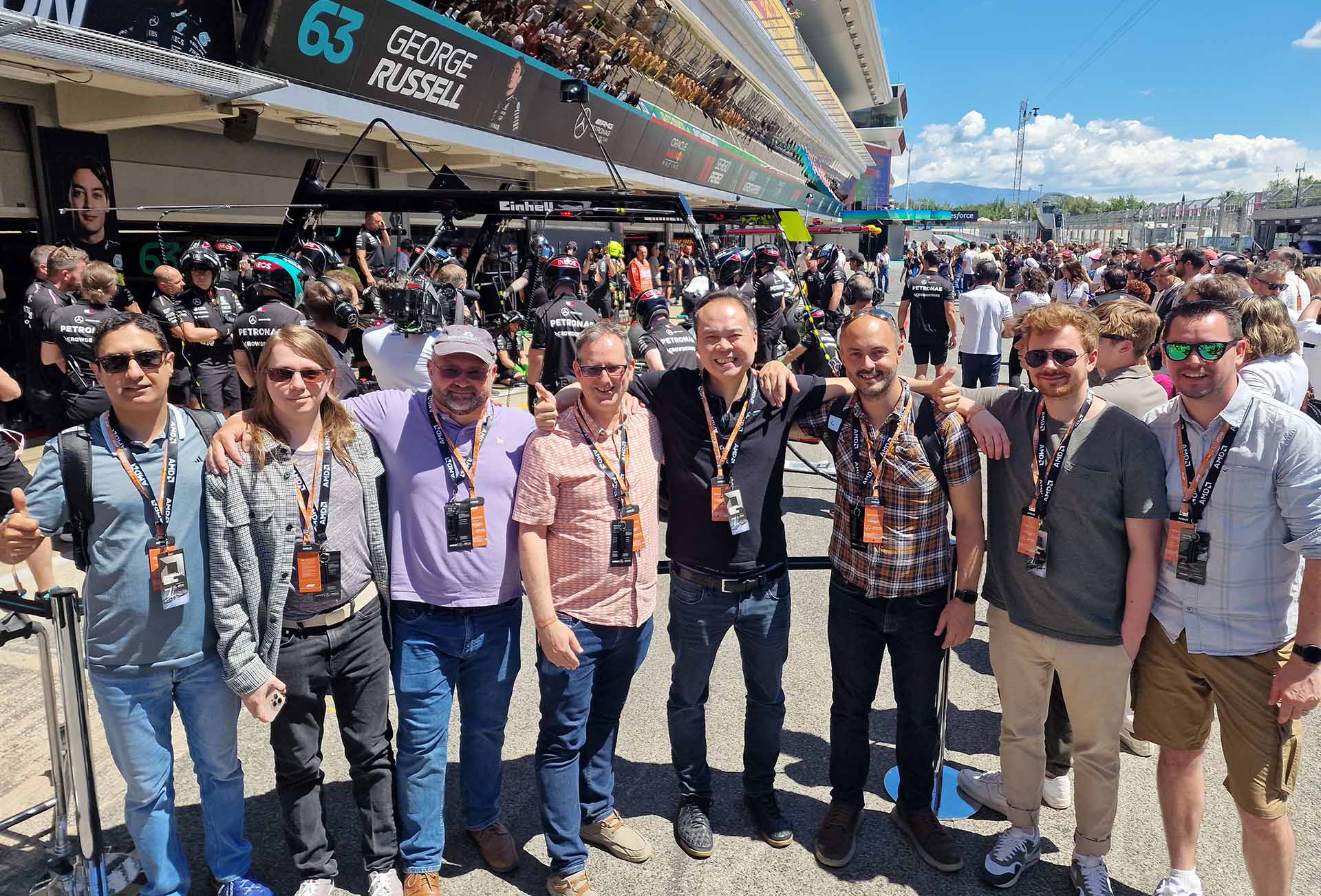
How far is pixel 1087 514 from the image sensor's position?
106 inches

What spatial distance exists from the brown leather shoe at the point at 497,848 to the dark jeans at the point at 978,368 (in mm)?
7751

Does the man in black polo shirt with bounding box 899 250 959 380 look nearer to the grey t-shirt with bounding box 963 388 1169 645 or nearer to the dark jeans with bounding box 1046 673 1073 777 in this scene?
the dark jeans with bounding box 1046 673 1073 777

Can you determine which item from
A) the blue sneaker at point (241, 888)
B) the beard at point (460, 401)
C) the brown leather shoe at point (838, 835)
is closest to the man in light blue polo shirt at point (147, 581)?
the blue sneaker at point (241, 888)

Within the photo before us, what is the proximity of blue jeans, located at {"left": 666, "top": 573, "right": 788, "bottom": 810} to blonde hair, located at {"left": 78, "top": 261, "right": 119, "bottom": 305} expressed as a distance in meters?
5.61

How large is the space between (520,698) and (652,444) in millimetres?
1895

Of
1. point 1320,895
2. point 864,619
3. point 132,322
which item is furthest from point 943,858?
point 132,322

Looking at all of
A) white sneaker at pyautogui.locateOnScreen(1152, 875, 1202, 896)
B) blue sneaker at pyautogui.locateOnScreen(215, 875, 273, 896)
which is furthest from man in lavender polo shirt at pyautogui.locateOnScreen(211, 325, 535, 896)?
white sneaker at pyautogui.locateOnScreen(1152, 875, 1202, 896)

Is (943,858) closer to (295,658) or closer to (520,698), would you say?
(520,698)

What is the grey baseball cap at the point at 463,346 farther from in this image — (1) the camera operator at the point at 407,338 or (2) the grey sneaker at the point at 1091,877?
(2) the grey sneaker at the point at 1091,877

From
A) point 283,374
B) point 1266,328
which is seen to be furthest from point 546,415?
point 1266,328

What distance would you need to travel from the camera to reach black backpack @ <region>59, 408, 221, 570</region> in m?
2.45

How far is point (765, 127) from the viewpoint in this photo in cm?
4634

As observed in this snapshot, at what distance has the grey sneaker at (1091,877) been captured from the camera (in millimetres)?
2832

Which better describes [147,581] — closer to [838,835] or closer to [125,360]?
[125,360]
